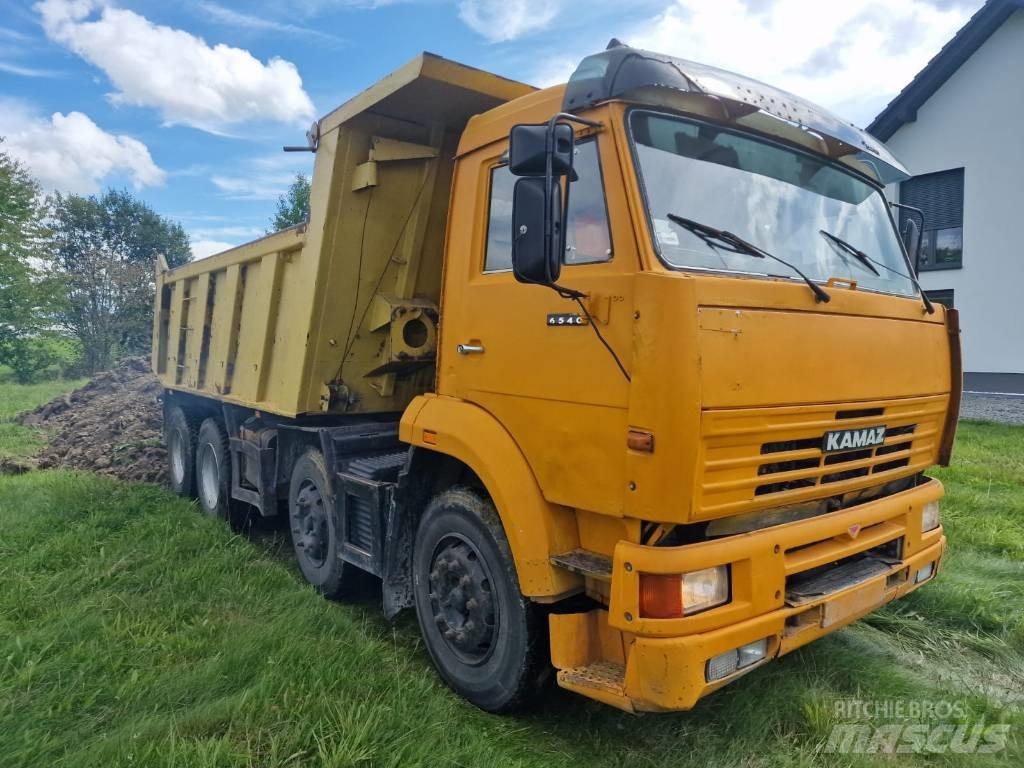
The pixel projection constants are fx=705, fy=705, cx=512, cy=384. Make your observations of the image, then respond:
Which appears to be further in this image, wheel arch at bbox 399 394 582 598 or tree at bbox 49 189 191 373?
tree at bbox 49 189 191 373

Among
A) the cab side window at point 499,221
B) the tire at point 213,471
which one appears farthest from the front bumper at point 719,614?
the tire at point 213,471

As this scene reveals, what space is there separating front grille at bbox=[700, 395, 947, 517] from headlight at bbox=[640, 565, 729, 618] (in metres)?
0.24

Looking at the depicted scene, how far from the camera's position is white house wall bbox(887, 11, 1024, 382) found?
12.0 meters

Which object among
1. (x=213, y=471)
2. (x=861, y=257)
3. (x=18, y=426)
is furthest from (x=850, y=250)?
(x=18, y=426)

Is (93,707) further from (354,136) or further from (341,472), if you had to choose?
(354,136)

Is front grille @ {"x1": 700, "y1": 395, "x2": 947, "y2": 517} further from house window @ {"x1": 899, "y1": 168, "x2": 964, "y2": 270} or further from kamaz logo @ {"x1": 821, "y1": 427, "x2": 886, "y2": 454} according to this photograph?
house window @ {"x1": 899, "y1": 168, "x2": 964, "y2": 270}

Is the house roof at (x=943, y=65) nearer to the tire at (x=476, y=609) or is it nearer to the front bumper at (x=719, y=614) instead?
the front bumper at (x=719, y=614)

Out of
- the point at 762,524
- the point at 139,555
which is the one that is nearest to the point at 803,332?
the point at 762,524

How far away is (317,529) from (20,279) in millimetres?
26317

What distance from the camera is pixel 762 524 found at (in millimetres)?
2783

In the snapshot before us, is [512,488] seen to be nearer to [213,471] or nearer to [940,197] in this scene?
[213,471]

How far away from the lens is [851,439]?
2.91 metres

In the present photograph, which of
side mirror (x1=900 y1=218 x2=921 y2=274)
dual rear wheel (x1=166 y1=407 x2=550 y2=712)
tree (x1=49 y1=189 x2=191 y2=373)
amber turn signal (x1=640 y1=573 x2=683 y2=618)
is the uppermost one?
tree (x1=49 y1=189 x2=191 y2=373)

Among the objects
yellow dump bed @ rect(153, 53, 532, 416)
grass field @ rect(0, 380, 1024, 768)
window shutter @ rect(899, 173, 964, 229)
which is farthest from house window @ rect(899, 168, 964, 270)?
yellow dump bed @ rect(153, 53, 532, 416)
